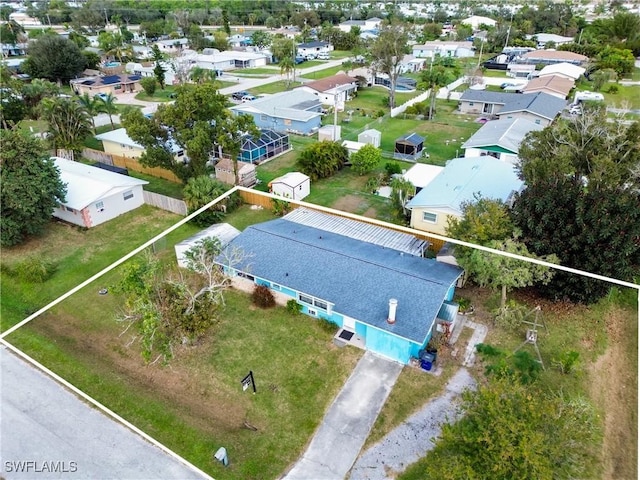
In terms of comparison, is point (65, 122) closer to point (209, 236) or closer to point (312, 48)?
point (209, 236)

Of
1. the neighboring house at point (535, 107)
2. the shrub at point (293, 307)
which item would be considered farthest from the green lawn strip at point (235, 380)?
the neighboring house at point (535, 107)

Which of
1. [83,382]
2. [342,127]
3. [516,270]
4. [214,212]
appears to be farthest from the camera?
[342,127]

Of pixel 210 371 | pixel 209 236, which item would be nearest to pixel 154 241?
pixel 209 236

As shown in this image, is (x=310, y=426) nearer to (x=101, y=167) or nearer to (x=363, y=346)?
(x=363, y=346)

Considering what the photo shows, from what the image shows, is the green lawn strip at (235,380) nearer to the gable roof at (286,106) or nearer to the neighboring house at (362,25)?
the gable roof at (286,106)

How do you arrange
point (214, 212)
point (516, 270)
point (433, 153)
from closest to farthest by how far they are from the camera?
point (516, 270)
point (214, 212)
point (433, 153)

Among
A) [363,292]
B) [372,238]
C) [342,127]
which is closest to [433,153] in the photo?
[342,127]

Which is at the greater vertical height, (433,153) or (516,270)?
(516,270)

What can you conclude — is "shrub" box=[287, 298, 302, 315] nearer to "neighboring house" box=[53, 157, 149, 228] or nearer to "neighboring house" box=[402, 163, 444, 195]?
"neighboring house" box=[402, 163, 444, 195]

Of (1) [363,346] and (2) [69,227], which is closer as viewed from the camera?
(1) [363,346]
